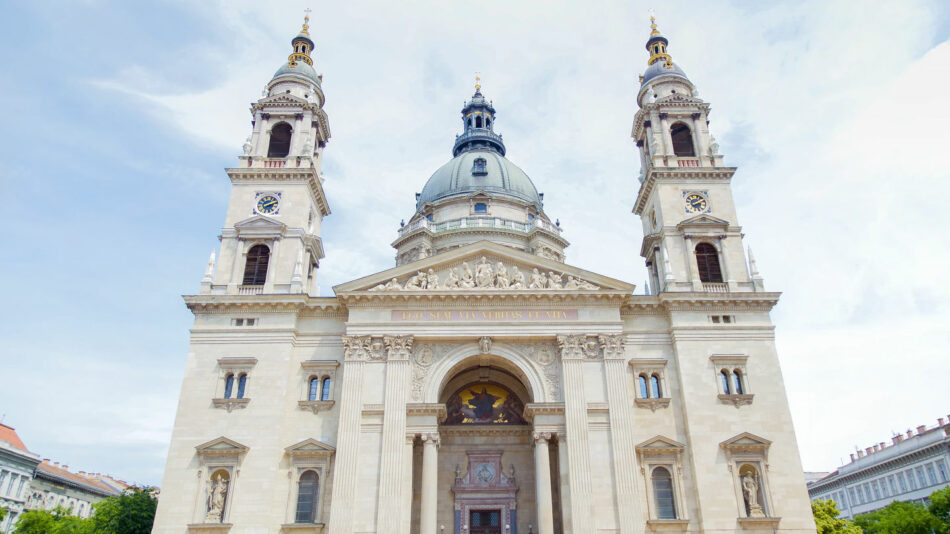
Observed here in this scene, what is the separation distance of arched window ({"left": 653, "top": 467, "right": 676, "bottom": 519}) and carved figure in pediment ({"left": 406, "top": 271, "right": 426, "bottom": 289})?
43.1 feet

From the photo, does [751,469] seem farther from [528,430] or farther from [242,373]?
[242,373]

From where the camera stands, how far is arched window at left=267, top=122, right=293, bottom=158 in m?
37.1

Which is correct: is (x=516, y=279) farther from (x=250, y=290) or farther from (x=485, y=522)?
(x=250, y=290)

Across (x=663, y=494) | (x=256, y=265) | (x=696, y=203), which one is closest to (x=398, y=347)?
(x=256, y=265)

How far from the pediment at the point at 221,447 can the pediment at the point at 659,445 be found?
1682cm

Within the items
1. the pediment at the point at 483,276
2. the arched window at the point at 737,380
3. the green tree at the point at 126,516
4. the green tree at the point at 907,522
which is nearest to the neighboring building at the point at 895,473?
the green tree at the point at 907,522

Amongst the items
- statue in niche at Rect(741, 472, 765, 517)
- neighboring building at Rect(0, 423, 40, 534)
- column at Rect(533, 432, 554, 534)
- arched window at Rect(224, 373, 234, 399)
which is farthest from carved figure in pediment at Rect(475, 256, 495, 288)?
neighboring building at Rect(0, 423, 40, 534)

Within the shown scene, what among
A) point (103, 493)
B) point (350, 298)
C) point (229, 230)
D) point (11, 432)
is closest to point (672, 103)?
point (350, 298)

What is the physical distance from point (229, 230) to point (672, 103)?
82.4 feet

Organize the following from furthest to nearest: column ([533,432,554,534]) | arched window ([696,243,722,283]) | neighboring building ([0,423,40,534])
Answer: neighboring building ([0,423,40,534]) → arched window ([696,243,722,283]) → column ([533,432,554,534])

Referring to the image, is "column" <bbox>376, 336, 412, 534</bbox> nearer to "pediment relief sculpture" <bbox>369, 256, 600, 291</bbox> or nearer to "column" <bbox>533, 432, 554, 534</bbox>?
"pediment relief sculpture" <bbox>369, 256, 600, 291</bbox>

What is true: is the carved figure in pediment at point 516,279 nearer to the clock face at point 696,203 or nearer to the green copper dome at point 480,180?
the clock face at point 696,203

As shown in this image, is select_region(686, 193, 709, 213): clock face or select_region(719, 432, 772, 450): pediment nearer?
select_region(719, 432, 772, 450): pediment

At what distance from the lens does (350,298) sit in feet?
98.5
